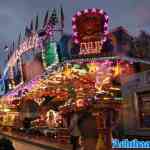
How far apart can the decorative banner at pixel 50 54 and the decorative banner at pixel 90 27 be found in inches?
89.8

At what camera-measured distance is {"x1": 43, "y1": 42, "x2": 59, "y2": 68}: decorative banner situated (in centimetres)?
3456

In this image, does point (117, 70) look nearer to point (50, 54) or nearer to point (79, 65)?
point (79, 65)

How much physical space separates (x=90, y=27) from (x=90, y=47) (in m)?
2.32

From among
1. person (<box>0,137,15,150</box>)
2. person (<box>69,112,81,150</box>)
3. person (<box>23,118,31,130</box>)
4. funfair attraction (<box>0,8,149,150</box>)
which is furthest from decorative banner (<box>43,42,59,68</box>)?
person (<box>0,137,15,150</box>)

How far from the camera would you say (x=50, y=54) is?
3731 centimetres

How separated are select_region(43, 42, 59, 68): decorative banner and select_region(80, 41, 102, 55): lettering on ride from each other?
283 cm

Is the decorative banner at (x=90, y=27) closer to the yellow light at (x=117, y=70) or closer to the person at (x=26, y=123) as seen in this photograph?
the yellow light at (x=117, y=70)

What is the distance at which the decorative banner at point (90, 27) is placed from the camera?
31828 millimetres

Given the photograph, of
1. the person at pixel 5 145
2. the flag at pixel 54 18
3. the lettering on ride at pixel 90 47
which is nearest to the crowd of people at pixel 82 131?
the lettering on ride at pixel 90 47

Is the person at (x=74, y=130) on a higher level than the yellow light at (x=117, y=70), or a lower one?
lower

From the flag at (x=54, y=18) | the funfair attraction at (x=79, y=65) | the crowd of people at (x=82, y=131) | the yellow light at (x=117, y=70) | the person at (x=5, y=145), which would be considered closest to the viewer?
the person at (x=5, y=145)

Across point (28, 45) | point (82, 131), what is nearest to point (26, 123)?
point (28, 45)

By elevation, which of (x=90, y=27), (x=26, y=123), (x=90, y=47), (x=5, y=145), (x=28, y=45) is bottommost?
(x=5, y=145)

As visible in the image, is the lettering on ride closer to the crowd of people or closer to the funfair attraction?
the funfair attraction
